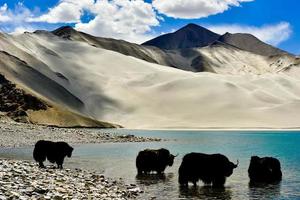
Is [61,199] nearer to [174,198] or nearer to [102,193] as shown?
[102,193]

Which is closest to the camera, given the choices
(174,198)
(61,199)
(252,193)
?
(61,199)

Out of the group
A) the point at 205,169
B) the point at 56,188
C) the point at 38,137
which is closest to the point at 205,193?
the point at 205,169

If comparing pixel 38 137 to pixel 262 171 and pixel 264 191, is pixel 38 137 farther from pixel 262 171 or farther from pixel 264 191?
pixel 264 191

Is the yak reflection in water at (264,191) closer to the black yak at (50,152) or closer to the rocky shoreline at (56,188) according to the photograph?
the rocky shoreline at (56,188)

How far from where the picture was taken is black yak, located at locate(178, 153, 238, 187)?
2750 centimetres

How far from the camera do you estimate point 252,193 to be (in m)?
26.0

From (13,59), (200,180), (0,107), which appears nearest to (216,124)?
(13,59)

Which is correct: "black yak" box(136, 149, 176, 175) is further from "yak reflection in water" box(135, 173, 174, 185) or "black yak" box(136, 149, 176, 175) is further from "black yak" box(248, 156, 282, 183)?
"black yak" box(248, 156, 282, 183)

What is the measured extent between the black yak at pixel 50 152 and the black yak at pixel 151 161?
4841 millimetres

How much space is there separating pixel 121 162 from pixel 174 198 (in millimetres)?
18139

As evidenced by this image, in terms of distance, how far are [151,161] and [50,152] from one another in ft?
20.8

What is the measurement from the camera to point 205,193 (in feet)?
84.1

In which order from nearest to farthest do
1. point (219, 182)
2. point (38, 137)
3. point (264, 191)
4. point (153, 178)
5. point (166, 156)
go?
point (264, 191) < point (219, 182) < point (153, 178) < point (166, 156) < point (38, 137)

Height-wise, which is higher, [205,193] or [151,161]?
[151,161]
